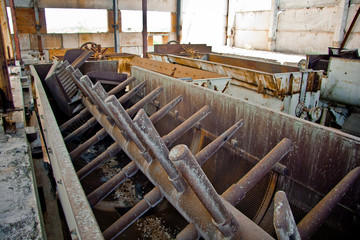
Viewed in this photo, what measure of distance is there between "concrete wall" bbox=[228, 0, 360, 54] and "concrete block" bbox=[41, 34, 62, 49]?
8.82m

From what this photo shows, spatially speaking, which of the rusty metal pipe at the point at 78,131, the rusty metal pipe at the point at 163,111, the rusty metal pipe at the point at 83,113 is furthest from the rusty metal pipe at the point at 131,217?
the rusty metal pipe at the point at 83,113

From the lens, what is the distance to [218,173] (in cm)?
279

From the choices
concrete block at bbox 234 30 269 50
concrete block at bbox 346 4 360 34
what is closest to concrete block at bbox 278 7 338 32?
concrete block at bbox 346 4 360 34

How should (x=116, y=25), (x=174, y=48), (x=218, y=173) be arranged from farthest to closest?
(x=116, y=25), (x=174, y=48), (x=218, y=173)

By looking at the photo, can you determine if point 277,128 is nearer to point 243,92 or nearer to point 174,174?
point 174,174

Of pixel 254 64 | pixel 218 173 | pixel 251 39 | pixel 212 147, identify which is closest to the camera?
pixel 212 147

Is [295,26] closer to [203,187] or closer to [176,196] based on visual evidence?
[176,196]

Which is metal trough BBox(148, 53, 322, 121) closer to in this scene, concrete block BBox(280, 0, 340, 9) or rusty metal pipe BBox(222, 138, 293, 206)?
rusty metal pipe BBox(222, 138, 293, 206)

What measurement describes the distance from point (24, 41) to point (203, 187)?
12509 mm

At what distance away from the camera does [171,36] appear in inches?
563

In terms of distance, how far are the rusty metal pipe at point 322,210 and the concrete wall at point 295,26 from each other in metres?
9.61

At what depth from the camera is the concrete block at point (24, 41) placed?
11294 millimetres

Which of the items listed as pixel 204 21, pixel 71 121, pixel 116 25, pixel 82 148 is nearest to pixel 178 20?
pixel 204 21

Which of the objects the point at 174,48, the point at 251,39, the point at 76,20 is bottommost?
the point at 174,48
